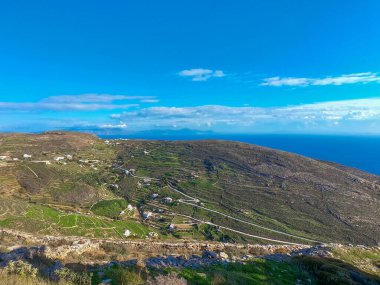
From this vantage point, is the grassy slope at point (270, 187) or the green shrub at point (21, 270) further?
the grassy slope at point (270, 187)

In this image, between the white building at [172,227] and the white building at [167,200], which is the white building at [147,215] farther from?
the white building at [167,200]

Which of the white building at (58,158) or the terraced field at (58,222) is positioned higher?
the white building at (58,158)

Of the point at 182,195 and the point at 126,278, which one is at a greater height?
the point at 126,278

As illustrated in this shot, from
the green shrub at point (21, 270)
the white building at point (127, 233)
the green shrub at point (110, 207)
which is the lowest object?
the white building at point (127, 233)

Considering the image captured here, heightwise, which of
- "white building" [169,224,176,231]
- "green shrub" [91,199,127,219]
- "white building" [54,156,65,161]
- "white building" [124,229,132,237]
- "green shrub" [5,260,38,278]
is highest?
"green shrub" [5,260,38,278]

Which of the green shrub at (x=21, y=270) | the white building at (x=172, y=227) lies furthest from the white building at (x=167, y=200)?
the green shrub at (x=21, y=270)

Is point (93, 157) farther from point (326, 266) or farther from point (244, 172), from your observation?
point (326, 266)

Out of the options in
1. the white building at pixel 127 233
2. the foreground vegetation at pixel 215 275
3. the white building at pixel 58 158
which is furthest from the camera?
the white building at pixel 58 158

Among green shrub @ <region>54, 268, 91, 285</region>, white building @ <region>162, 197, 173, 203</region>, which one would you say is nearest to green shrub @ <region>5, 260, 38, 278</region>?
green shrub @ <region>54, 268, 91, 285</region>

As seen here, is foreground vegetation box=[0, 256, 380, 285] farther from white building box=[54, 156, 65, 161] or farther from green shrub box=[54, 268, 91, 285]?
white building box=[54, 156, 65, 161]

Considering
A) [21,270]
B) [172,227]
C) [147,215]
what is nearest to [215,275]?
[21,270]

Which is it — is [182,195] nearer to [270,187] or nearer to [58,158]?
[270,187]

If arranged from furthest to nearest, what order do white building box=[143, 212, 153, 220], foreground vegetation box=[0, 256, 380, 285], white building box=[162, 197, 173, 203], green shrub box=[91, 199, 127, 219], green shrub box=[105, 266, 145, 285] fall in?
1. white building box=[162, 197, 173, 203]
2. white building box=[143, 212, 153, 220]
3. green shrub box=[91, 199, 127, 219]
4. green shrub box=[105, 266, 145, 285]
5. foreground vegetation box=[0, 256, 380, 285]
